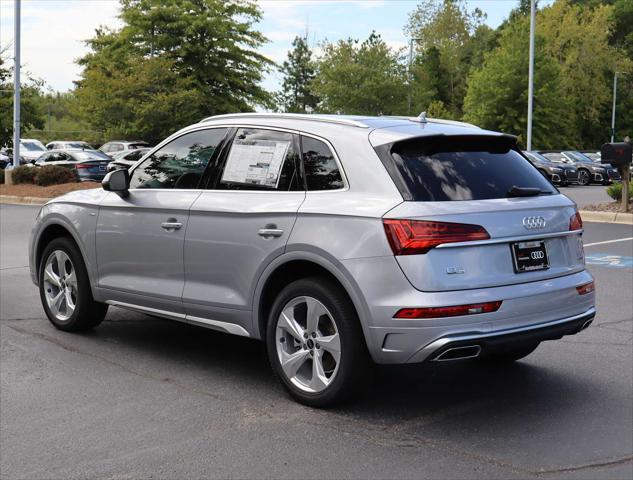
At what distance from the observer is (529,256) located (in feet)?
16.9

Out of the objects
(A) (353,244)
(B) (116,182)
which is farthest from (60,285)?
(A) (353,244)

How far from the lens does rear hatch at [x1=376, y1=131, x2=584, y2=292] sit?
15.7ft

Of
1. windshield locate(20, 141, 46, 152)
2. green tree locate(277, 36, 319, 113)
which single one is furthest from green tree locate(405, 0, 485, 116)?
windshield locate(20, 141, 46, 152)

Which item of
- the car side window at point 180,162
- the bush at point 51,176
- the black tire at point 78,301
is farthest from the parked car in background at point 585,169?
the car side window at point 180,162

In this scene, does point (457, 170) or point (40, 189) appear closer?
point (457, 170)

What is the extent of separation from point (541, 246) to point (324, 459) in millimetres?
1881

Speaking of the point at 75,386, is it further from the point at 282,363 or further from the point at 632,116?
the point at 632,116

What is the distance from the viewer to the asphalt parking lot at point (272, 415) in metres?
4.39

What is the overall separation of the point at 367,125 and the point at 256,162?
830 mm

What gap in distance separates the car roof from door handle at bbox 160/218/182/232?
0.81 metres

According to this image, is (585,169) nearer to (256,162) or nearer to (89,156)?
(89,156)

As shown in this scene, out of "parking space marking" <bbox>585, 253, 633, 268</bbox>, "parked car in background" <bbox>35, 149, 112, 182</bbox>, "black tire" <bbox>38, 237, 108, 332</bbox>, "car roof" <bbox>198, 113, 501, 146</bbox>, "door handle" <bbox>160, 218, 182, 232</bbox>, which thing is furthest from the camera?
"parked car in background" <bbox>35, 149, 112, 182</bbox>

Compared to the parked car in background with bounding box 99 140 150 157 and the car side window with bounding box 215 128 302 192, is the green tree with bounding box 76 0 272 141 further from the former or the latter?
the car side window with bounding box 215 128 302 192

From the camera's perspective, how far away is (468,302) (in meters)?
4.78
